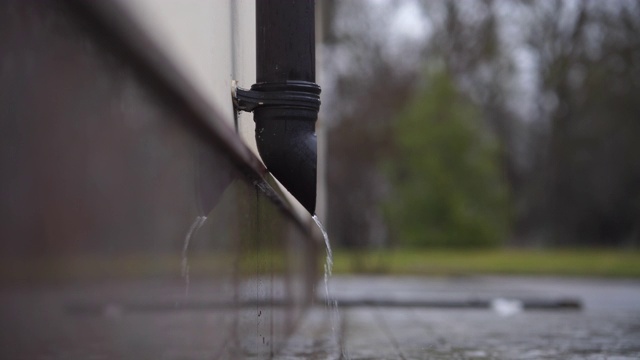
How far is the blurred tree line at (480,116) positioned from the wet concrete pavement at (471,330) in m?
→ 23.4

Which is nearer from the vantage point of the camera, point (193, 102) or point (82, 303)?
point (82, 303)

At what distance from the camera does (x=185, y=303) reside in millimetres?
3105

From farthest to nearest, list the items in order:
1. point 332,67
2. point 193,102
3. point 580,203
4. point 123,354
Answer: point 580,203 < point 332,67 < point 193,102 < point 123,354

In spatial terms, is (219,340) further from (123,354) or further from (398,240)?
(398,240)

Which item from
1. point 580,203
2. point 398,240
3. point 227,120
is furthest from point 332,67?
point 227,120

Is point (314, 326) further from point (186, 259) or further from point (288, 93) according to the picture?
point (186, 259)

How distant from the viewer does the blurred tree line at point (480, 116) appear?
38.2 m

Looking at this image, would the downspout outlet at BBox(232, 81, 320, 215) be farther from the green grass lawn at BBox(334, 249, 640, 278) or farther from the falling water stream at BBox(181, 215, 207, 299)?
the green grass lawn at BBox(334, 249, 640, 278)

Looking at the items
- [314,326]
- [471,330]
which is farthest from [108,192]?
[314,326]

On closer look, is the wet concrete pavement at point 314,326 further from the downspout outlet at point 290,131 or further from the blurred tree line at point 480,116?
the blurred tree line at point 480,116

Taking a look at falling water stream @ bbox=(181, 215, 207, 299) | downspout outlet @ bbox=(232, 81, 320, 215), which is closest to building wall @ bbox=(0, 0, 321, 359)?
falling water stream @ bbox=(181, 215, 207, 299)

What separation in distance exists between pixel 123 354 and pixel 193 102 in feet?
3.00

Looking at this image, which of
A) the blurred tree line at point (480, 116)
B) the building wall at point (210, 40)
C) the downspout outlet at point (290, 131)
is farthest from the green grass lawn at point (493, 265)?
the downspout outlet at point (290, 131)

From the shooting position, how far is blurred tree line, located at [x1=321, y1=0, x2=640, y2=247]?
3822cm
